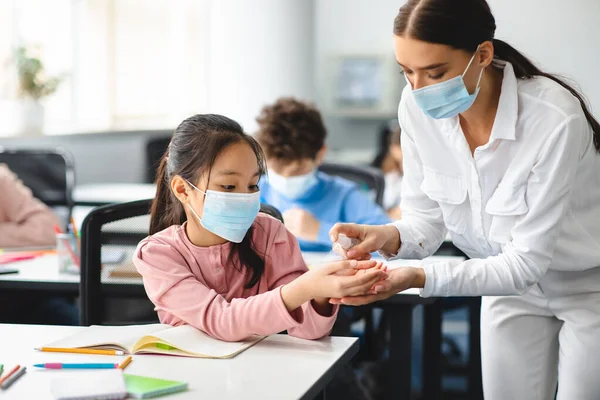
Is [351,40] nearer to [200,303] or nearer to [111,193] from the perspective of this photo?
[111,193]

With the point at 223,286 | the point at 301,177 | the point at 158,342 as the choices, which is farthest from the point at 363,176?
the point at 158,342

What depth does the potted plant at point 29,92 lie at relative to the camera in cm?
496

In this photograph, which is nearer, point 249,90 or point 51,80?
point 249,90

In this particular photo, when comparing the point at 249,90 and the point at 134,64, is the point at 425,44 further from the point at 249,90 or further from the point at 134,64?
the point at 134,64

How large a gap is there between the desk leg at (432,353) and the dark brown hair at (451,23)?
1.14m

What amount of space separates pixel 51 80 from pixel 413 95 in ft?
12.6

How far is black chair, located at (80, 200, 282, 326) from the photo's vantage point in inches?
80.0

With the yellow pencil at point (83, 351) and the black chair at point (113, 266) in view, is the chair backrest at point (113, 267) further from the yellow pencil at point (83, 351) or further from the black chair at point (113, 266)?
the yellow pencil at point (83, 351)

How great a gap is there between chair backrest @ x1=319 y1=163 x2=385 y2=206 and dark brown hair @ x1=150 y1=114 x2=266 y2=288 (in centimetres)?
159

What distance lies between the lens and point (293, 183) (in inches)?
119

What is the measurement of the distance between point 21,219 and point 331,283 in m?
1.83

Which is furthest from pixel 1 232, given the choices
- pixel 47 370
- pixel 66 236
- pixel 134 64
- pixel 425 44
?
pixel 134 64

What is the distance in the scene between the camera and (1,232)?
2.97 m

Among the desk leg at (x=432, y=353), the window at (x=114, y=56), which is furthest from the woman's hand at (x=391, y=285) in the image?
the window at (x=114, y=56)
